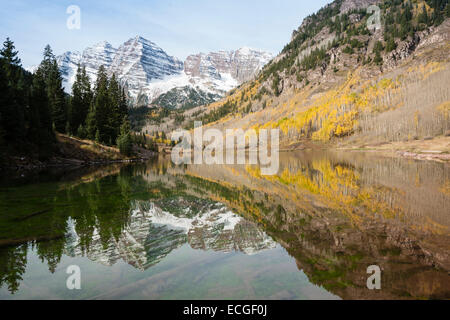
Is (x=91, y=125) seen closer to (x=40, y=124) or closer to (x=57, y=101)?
(x=57, y=101)

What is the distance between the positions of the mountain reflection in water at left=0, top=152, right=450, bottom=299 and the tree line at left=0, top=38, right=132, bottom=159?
35.1 meters

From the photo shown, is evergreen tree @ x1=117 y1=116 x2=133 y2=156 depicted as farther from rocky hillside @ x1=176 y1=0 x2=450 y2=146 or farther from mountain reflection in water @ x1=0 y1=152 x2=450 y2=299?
rocky hillside @ x1=176 y1=0 x2=450 y2=146

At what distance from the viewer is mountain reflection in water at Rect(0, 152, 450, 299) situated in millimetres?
6484

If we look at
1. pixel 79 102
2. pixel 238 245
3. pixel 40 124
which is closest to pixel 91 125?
pixel 79 102

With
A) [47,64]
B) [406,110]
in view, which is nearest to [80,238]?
[47,64]

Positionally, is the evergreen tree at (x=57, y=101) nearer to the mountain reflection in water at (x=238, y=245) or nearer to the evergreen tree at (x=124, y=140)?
the evergreen tree at (x=124, y=140)

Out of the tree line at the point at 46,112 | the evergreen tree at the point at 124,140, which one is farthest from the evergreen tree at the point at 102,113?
the evergreen tree at the point at 124,140

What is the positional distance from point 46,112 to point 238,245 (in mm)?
58433

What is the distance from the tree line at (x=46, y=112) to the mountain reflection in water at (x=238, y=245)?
115ft

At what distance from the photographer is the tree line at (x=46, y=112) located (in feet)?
144

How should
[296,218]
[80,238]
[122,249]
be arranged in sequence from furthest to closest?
[296,218] → [80,238] → [122,249]
